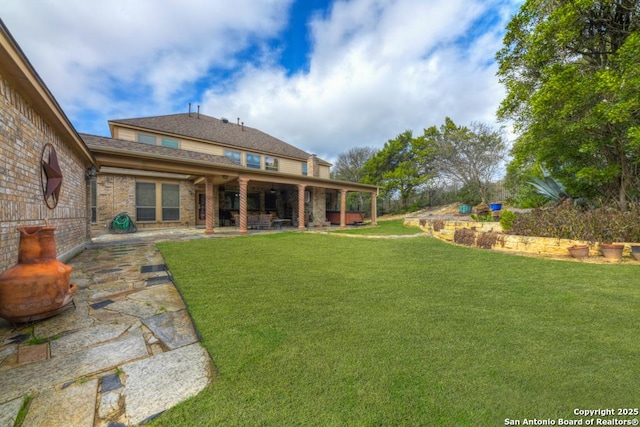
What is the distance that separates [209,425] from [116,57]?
13008 mm

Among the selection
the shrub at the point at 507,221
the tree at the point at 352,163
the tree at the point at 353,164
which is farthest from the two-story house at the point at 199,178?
the tree at the point at 352,163

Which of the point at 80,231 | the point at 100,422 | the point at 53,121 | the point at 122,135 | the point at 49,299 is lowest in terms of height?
the point at 100,422

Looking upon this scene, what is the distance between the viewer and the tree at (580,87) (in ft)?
20.7

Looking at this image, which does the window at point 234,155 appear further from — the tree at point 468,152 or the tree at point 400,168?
the tree at point 468,152

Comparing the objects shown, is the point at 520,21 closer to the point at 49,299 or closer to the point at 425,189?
the point at 49,299

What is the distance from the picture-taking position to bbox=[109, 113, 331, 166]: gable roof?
1388cm

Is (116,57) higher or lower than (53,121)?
higher

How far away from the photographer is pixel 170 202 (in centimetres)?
1216

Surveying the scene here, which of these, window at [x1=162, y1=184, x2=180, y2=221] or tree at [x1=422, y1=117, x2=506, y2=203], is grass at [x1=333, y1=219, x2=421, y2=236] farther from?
tree at [x1=422, y1=117, x2=506, y2=203]

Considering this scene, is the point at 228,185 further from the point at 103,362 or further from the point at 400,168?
the point at 400,168

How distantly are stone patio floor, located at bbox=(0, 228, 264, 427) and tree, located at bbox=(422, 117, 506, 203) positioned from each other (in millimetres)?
20931

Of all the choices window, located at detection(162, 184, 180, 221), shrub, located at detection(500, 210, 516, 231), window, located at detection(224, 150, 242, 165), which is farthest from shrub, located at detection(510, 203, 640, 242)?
window, located at detection(224, 150, 242, 165)

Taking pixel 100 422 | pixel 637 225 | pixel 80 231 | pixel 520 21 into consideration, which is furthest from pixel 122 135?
pixel 637 225

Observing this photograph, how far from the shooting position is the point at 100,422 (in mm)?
1322
